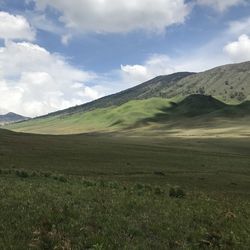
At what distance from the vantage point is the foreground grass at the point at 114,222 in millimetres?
13391

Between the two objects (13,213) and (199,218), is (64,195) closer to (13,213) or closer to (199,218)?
(13,213)

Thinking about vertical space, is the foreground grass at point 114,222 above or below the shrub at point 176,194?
above

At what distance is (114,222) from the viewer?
15.8m

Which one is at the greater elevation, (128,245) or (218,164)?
(128,245)

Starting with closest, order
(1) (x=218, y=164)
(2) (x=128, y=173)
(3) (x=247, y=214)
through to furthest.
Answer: (3) (x=247, y=214) → (2) (x=128, y=173) → (1) (x=218, y=164)

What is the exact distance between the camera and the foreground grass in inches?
527

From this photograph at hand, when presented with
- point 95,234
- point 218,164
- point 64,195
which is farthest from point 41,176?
point 218,164

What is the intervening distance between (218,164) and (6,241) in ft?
175

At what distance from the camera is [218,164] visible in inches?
2491

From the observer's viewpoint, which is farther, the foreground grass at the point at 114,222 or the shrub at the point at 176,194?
the shrub at the point at 176,194

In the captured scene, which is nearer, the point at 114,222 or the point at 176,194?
the point at 114,222

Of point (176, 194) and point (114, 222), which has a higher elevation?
point (114, 222)

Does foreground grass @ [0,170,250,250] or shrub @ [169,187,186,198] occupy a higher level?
foreground grass @ [0,170,250,250]

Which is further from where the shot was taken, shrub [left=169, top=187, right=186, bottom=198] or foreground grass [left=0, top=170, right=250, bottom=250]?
shrub [left=169, top=187, right=186, bottom=198]
